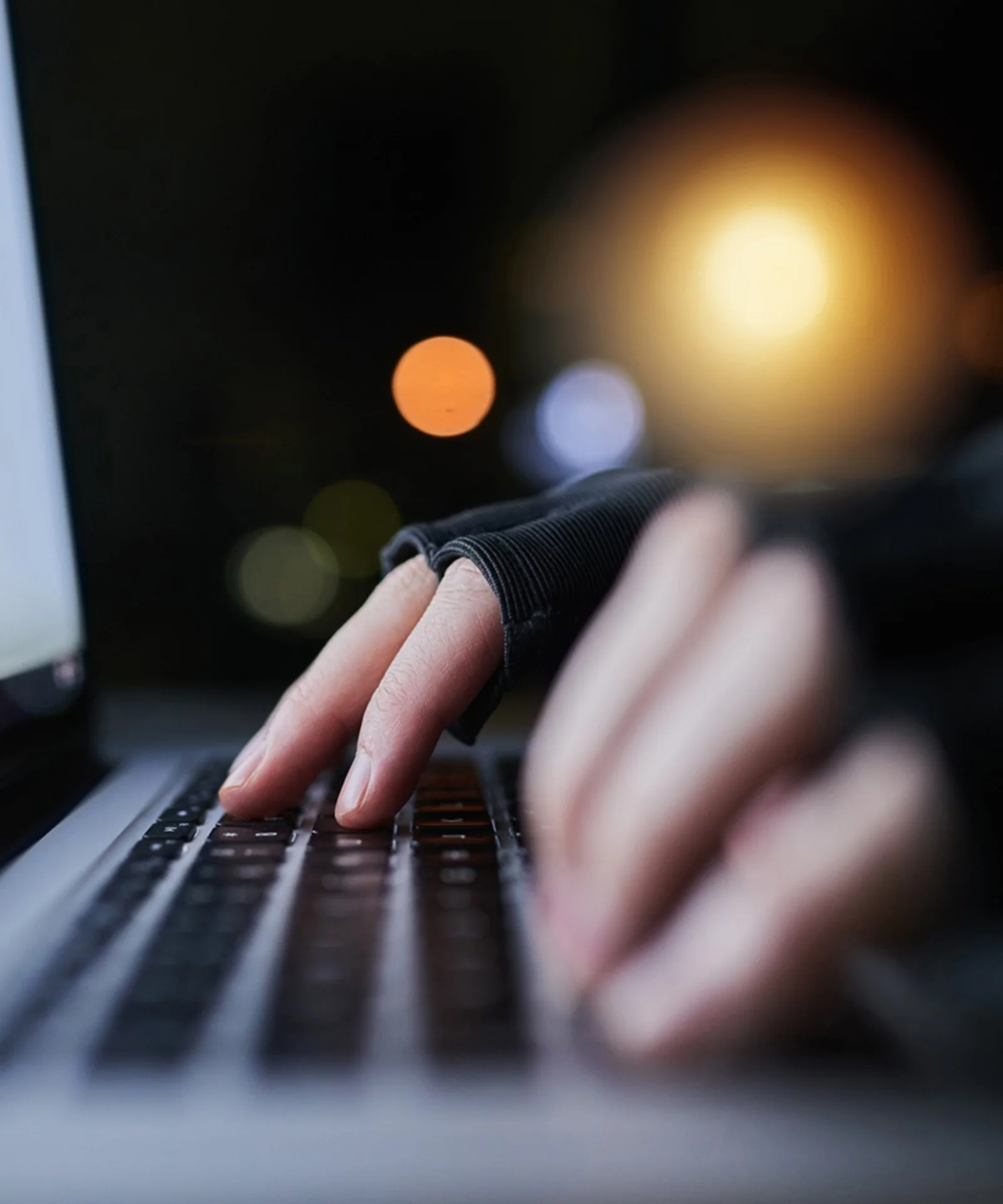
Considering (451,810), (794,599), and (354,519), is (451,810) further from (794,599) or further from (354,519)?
(354,519)

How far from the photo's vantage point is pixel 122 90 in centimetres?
122

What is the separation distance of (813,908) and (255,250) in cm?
117

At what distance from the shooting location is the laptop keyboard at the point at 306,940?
10.9 inches

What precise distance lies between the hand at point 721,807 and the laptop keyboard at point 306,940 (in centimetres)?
4

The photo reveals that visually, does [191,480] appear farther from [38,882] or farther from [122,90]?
[38,882]

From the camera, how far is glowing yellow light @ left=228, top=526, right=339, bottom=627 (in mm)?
1251

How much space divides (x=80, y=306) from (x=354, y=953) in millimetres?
1108

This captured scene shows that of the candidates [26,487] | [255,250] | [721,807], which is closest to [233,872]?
[721,807]

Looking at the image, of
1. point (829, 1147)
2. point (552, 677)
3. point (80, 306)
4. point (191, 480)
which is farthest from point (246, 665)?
point (829, 1147)

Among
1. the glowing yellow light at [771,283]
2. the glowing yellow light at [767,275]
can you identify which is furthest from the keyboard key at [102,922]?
the glowing yellow light at [767,275]

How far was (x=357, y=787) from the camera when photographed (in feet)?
1.66

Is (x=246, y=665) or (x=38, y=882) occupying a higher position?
(x=38, y=882)

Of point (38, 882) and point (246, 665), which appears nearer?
point (38, 882)

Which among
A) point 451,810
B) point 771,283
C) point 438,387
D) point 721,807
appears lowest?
point 451,810
